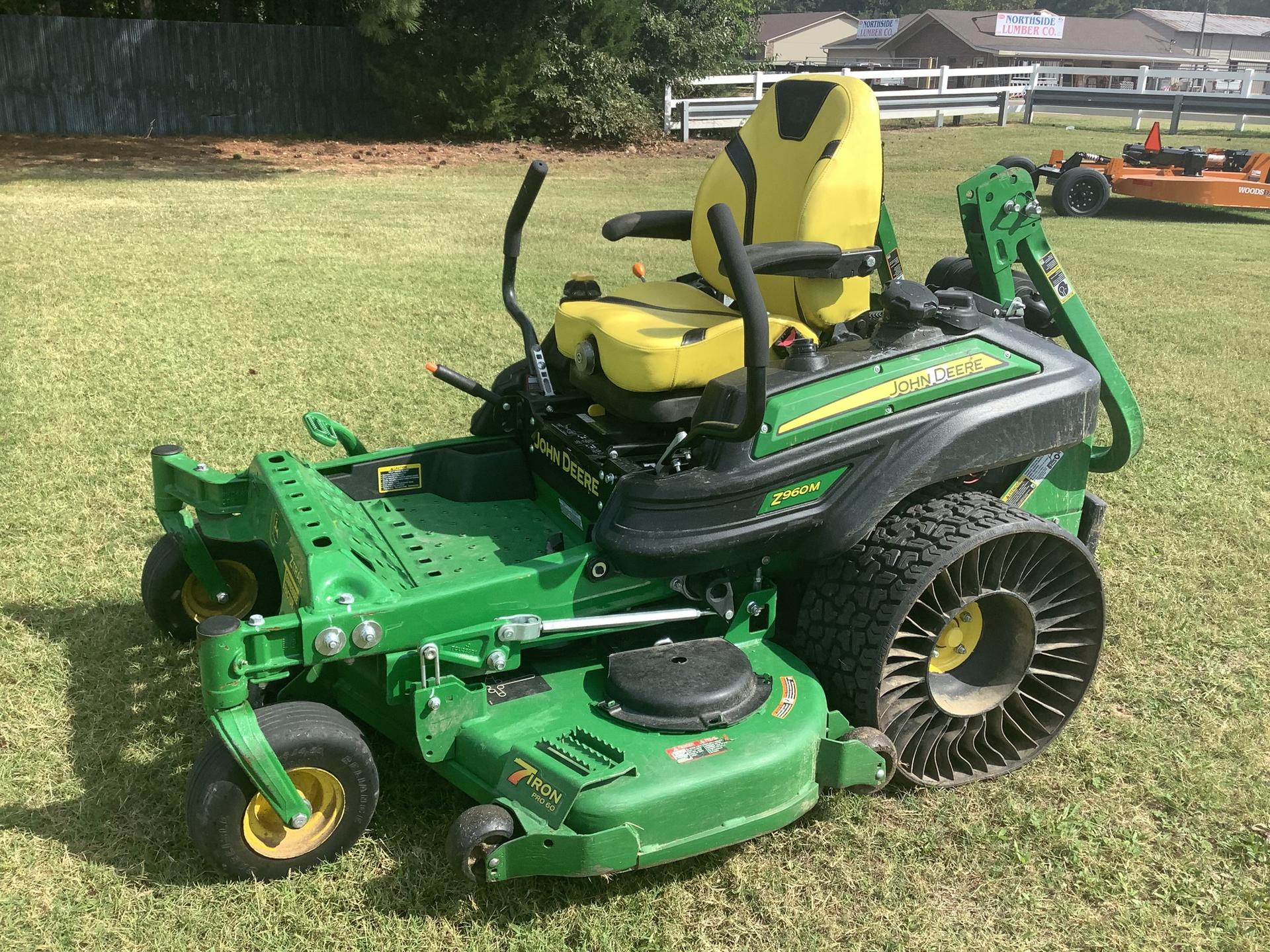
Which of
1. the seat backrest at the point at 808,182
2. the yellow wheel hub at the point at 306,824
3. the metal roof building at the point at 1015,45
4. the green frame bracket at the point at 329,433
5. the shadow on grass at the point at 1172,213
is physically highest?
the metal roof building at the point at 1015,45

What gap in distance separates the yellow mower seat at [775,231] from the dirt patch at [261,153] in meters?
13.0

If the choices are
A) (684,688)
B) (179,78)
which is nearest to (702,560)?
(684,688)

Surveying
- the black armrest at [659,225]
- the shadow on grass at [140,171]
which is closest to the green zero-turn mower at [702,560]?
the black armrest at [659,225]

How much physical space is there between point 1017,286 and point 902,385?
143 cm

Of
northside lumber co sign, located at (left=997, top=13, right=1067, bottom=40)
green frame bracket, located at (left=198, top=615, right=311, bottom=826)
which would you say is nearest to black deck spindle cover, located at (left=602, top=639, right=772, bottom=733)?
green frame bracket, located at (left=198, top=615, right=311, bottom=826)

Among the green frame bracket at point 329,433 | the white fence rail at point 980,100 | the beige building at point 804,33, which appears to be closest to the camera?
the green frame bracket at point 329,433

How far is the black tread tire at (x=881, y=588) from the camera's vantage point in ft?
10.4

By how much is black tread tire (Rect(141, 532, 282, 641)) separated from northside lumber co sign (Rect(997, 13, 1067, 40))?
68429mm

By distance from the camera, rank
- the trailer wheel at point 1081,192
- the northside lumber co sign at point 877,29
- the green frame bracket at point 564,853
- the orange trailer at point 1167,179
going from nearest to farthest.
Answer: the green frame bracket at point 564,853 → the trailer wheel at point 1081,192 → the orange trailer at point 1167,179 → the northside lumber co sign at point 877,29

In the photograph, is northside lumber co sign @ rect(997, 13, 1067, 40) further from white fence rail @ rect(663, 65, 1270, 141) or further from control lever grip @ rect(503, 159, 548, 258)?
control lever grip @ rect(503, 159, 548, 258)

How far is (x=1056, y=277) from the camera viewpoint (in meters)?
4.03

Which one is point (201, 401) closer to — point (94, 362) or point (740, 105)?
point (94, 362)

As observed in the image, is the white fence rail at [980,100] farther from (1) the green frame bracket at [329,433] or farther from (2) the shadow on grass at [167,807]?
(2) the shadow on grass at [167,807]

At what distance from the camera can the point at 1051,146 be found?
19.9 meters
